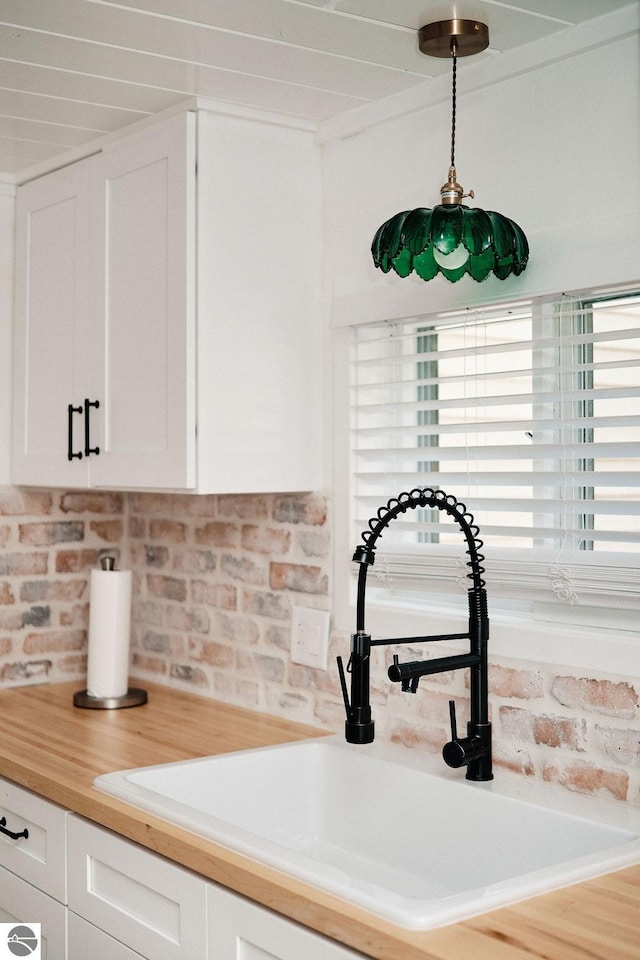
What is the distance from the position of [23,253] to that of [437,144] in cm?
133

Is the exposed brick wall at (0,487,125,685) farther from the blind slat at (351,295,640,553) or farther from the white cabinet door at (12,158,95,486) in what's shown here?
the blind slat at (351,295,640,553)

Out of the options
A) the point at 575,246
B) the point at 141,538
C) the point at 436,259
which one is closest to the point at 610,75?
the point at 575,246

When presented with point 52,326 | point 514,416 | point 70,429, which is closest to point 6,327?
point 52,326

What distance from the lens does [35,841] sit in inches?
93.3

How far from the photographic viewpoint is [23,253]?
10.3 ft

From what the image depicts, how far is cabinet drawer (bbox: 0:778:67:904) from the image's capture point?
7.42 ft

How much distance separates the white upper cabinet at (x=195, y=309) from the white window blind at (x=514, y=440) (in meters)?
0.21

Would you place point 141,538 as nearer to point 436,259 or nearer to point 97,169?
point 97,169

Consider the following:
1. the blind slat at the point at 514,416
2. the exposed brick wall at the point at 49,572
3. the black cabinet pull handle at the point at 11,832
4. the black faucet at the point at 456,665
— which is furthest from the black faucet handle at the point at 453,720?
the exposed brick wall at the point at 49,572

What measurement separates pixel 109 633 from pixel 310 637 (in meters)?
0.67

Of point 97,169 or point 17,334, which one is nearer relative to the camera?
point 97,169

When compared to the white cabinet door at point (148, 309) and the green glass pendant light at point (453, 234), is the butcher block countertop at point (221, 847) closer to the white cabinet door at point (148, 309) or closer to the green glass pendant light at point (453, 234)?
the white cabinet door at point (148, 309)


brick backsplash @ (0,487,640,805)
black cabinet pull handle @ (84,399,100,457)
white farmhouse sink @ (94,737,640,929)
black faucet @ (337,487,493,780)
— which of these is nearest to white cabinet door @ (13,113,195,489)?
black cabinet pull handle @ (84,399,100,457)

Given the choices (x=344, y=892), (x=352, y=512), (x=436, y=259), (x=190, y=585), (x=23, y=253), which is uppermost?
(x=23, y=253)
